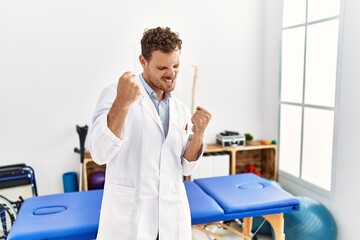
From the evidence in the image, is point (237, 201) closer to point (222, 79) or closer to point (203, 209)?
point (203, 209)

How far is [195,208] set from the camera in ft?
5.99

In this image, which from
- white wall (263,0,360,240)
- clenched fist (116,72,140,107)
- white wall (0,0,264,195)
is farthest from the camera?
white wall (0,0,264,195)

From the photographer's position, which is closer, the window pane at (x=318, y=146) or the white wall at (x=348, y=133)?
the white wall at (x=348, y=133)

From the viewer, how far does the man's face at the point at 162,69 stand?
1.30 metres

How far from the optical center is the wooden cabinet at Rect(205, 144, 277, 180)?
10.8 feet

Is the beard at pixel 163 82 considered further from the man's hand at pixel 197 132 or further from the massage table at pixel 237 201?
the massage table at pixel 237 201

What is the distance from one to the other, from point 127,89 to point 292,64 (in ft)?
8.08

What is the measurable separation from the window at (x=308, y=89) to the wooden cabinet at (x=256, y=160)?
0.10 meters

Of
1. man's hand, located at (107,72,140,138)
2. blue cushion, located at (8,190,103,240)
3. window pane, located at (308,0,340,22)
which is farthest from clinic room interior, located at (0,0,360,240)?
man's hand, located at (107,72,140,138)

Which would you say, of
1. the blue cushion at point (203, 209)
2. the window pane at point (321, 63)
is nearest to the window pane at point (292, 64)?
the window pane at point (321, 63)

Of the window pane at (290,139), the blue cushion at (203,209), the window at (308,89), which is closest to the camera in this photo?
the blue cushion at (203,209)

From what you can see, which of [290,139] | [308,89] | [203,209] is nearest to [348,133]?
[308,89]

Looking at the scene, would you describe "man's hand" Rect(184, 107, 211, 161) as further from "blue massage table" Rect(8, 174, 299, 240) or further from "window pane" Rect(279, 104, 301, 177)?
"window pane" Rect(279, 104, 301, 177)

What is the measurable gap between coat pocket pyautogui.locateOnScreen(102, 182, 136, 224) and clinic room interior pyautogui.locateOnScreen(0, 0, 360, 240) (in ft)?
4.85
